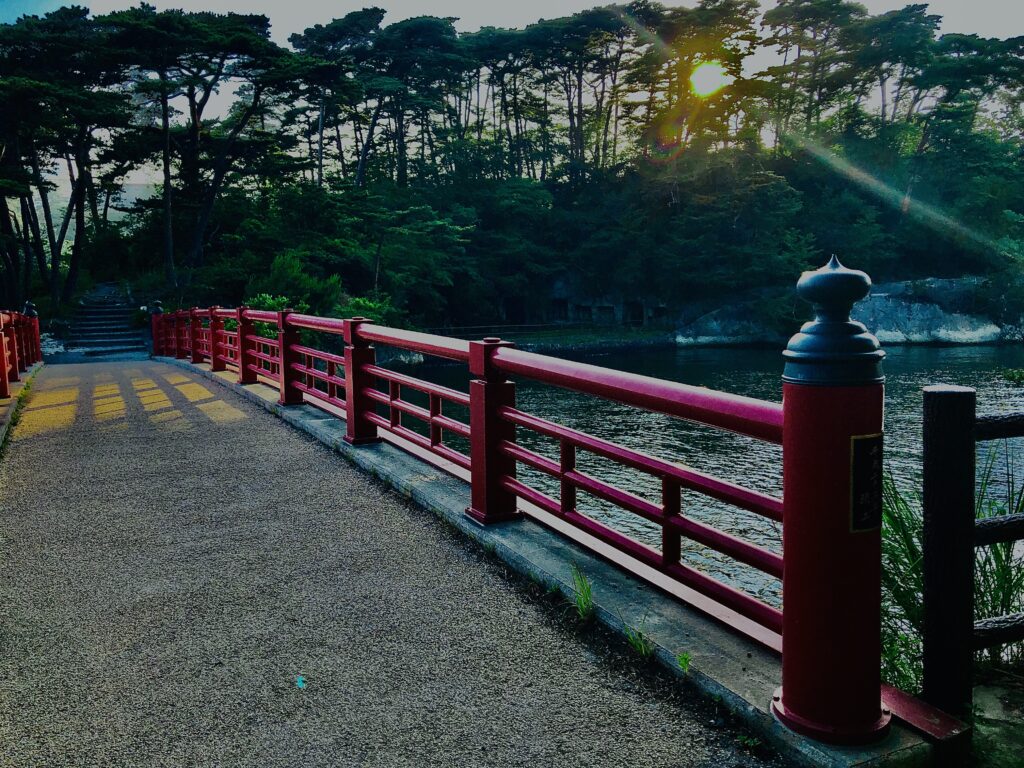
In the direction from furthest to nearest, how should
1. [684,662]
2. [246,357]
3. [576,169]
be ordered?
1. [576,169]
2. [246,357]
3. [684,662]

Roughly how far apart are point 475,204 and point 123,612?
46920mm

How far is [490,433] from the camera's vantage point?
416 centimetres

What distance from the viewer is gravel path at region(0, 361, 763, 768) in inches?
92.0

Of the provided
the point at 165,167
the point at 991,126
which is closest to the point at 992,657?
the point at 165,167

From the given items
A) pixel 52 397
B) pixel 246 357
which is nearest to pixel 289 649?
pixel 246 357

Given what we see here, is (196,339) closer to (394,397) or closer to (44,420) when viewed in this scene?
(44,420)

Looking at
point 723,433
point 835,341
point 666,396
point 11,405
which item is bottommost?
point 723,433

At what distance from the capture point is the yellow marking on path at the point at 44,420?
8141 millimetres

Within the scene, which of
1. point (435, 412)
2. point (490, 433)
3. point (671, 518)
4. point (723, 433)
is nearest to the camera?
point (671, 518)

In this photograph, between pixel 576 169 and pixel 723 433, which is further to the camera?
pixel 576 169

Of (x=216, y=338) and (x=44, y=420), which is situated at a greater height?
(x=216, y=338)

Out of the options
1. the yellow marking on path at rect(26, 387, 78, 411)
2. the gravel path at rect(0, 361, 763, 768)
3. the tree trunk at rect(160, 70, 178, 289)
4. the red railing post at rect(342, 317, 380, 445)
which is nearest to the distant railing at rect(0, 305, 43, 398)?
the yellow marking on path at rect(26, 387, 78, 411)

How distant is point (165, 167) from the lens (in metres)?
31.7

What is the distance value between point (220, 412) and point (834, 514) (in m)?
8.03
